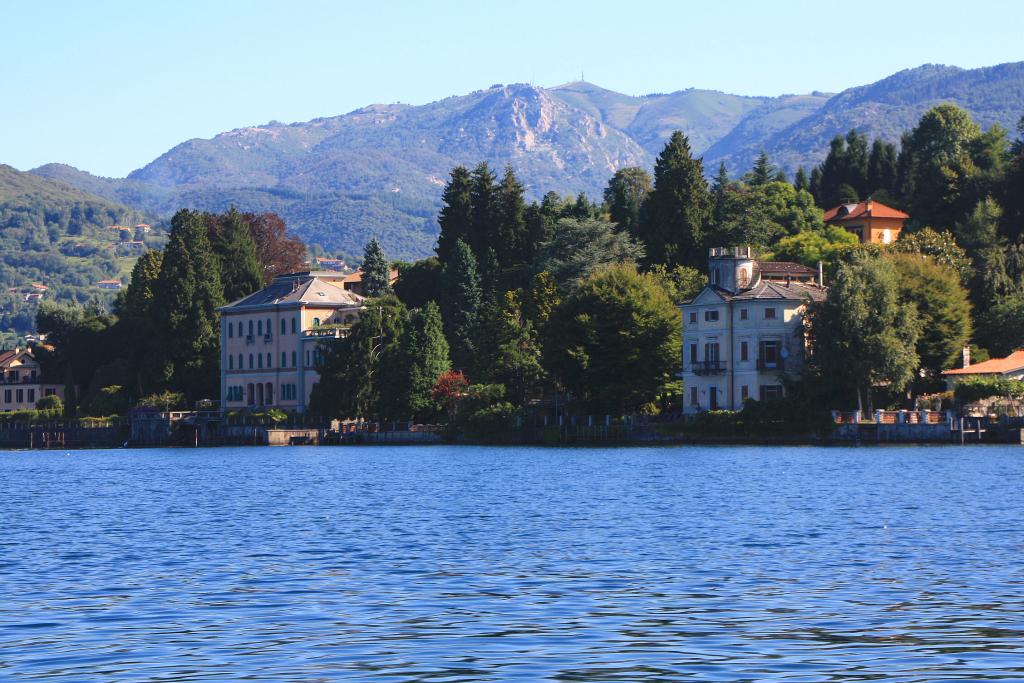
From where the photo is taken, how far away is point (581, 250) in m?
124

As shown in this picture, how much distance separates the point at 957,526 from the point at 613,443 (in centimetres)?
6276

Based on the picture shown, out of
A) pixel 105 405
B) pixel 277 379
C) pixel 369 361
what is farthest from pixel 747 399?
pixel 105 405

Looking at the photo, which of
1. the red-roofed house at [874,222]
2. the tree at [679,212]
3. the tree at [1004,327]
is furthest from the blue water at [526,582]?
the red-roofed house at [874,222]

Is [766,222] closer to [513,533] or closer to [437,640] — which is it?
[513,533]

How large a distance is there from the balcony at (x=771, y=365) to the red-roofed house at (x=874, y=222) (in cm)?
3782

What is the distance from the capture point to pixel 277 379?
142375mm

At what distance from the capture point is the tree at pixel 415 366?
115 m

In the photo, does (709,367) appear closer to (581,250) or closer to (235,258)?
(581,250)

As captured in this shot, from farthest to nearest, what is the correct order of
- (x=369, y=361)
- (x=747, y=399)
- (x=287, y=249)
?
1. (x=287, y=249)
2. (x=369, y=361)
3. (x=747, y=399)

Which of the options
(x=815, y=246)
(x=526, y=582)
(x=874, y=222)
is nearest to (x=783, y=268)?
(x=815, y=246)

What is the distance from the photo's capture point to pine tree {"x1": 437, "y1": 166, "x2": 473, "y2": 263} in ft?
446

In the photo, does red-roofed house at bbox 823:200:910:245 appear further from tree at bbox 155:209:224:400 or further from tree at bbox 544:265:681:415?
tree at bbox 155:209:224:400

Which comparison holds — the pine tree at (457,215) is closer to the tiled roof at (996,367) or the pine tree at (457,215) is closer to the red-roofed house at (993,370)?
the red-roofed house at (993,370)

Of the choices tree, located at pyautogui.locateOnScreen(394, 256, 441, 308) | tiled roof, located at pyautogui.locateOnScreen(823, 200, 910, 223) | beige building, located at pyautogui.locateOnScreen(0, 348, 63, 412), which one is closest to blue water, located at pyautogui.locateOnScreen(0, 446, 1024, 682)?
tree, located at pyautogui.locateOnScreen(394, 256, 441, 308)
